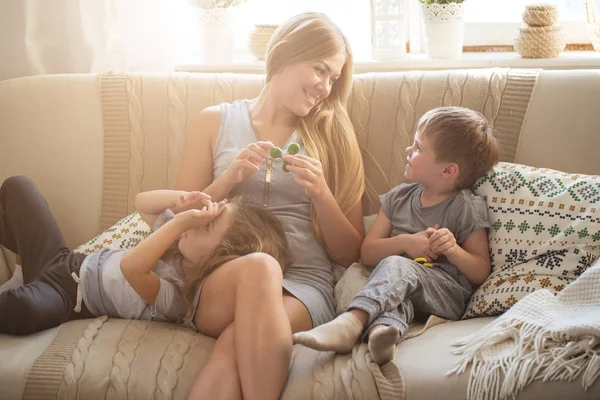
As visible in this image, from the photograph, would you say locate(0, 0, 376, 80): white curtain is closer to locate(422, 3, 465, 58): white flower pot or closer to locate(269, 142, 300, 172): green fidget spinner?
locate(422, 3, 465, 58): white flower pot

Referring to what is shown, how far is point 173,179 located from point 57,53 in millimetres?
699

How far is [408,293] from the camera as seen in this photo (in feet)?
5.81

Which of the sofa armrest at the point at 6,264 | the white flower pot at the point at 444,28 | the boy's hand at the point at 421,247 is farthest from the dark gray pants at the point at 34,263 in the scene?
the white flower pot at the point at 444,28

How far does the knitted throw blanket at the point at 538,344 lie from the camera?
1.48 meters

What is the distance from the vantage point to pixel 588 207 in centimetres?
184

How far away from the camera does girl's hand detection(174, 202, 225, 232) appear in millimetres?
1818

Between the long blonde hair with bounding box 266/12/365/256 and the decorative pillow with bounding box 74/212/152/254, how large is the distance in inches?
19.4

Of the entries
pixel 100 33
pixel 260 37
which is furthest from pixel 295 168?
pixel 100 33

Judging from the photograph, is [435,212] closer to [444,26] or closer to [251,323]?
[251,323]

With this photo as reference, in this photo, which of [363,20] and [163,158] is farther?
[363,20]

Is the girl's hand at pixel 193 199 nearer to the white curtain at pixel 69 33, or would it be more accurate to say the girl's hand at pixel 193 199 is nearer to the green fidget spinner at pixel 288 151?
the green fidget spinner at pixel 288 151

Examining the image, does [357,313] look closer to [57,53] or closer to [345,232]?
[345,232]

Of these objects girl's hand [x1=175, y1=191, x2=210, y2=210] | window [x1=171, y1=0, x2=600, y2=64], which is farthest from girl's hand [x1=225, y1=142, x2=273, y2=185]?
window [x1=171, y1=0, x2=600, y2=64]

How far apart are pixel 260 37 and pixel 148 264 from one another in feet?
3.91
